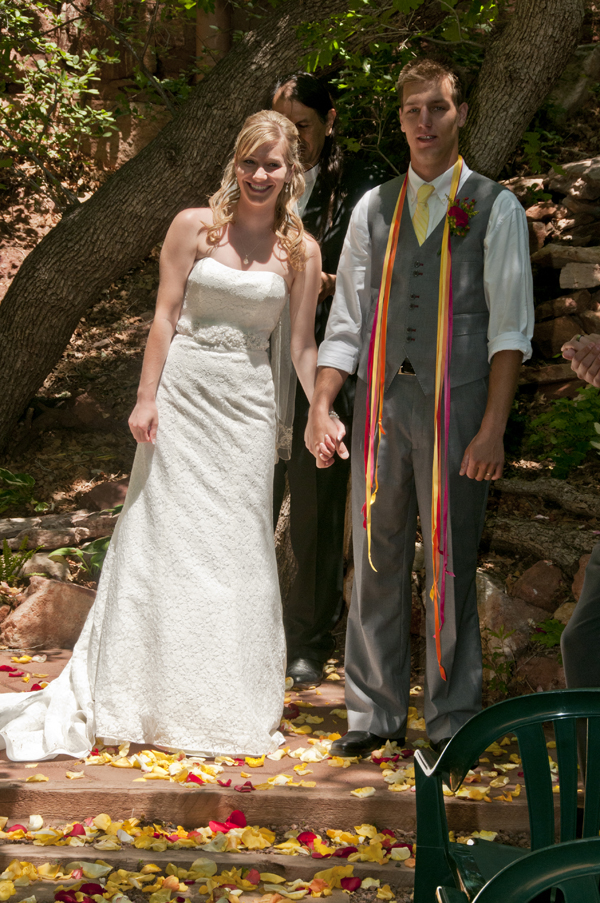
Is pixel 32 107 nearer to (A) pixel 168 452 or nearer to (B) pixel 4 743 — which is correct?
(A) pixel 168 452

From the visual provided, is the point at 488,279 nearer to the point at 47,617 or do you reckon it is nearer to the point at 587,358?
the point at 587,358

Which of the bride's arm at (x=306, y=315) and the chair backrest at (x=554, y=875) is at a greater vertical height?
the bride's arm at (x=306, y=315)

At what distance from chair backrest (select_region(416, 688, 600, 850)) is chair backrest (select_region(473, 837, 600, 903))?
0.46 meters

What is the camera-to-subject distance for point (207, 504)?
3248 mm

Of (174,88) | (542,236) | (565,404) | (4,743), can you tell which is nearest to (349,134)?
(174,88)

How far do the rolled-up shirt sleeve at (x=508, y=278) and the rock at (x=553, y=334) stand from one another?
114 inches

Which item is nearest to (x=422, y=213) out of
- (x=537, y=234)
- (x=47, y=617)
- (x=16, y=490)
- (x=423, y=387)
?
(x=423, y=387)

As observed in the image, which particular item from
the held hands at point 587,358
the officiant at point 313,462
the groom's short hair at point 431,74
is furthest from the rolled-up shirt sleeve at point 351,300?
the held hands at point 587,358

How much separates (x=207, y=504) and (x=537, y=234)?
12.6ft

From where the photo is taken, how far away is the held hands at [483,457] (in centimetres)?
276

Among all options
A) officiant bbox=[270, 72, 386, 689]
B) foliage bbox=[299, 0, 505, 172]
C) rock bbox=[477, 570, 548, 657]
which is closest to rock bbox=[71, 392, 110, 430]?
foliage bbox=[299, 0, 505, 172]

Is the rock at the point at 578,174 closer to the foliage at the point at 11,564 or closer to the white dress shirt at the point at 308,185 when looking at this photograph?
the white dress shirt at the point at 308,185

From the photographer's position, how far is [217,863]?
2.45 metres

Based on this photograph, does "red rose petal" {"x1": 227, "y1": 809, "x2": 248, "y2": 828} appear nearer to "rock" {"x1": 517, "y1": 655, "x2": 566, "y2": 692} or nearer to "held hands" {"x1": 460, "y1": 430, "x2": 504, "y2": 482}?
"held hands" {"x1": 460, "y1": 430, "x2": 504, "y2": 482}
